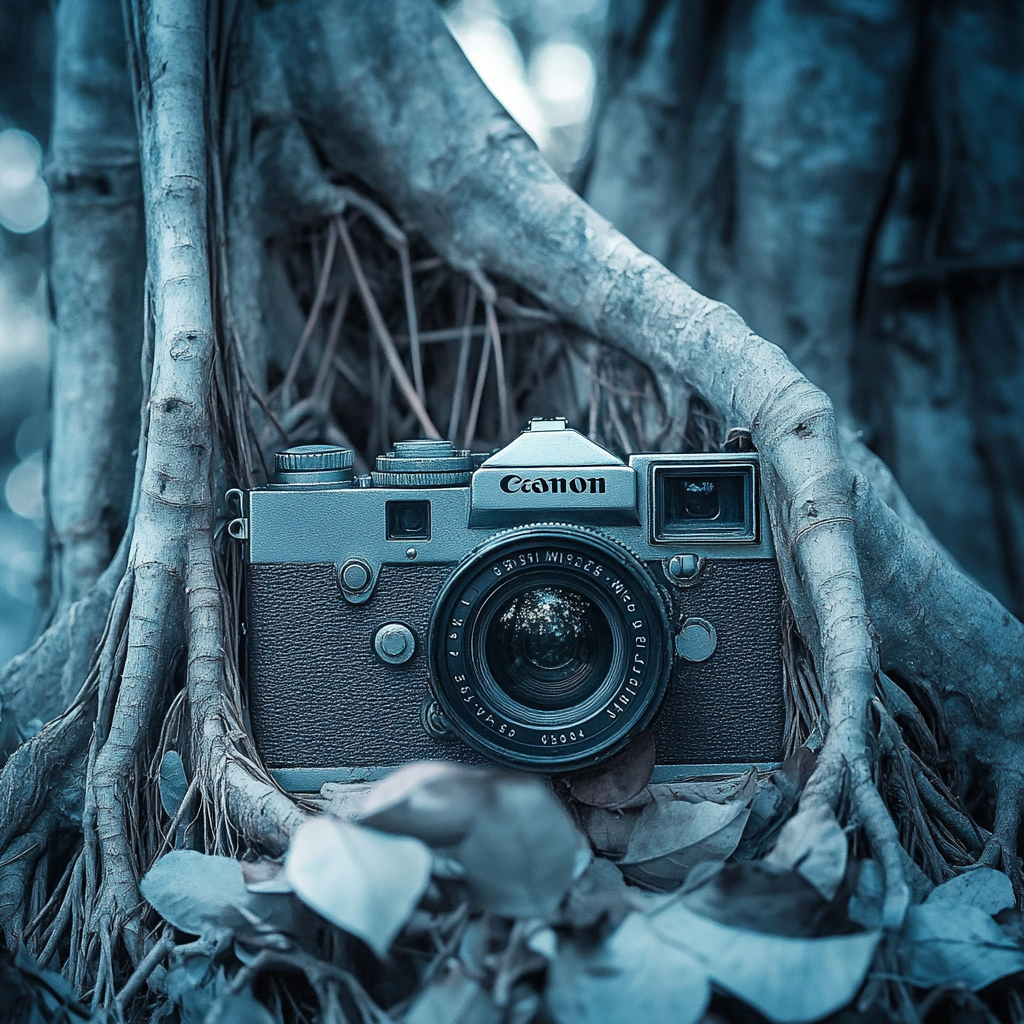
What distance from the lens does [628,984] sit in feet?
2.31

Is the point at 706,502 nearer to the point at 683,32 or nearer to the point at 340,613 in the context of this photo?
the point at 340,613

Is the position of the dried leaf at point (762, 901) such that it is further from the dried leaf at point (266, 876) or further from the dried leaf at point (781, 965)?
the dried leaf at point (266, 876)

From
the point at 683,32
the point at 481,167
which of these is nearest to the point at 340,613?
the point at 481,167

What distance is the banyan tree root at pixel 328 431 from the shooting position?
1005 millimetres

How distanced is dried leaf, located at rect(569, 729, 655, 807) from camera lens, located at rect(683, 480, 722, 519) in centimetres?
27

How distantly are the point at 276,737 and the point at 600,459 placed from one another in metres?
0.51

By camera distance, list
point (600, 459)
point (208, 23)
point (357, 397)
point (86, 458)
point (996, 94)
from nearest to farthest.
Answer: point (600, 459) → point (208, 23) → point (86, 458) → point (357, 397) → point (996, 94)

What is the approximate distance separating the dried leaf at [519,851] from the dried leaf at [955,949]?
0.33 m

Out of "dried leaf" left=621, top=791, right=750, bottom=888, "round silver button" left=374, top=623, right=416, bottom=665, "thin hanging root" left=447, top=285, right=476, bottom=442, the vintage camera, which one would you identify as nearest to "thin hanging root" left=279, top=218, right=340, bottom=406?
"thin hanging root" left=447, top=285, right=476, bottom=442

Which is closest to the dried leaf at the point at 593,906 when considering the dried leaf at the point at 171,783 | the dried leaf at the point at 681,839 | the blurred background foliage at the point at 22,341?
the dried leaf at the point at 681,839

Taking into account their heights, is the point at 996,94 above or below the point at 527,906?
above

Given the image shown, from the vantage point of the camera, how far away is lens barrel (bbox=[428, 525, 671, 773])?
1.03 meters

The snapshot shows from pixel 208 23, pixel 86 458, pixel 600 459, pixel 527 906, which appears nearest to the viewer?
pixel 527 906

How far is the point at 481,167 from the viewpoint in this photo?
154 centimetres
